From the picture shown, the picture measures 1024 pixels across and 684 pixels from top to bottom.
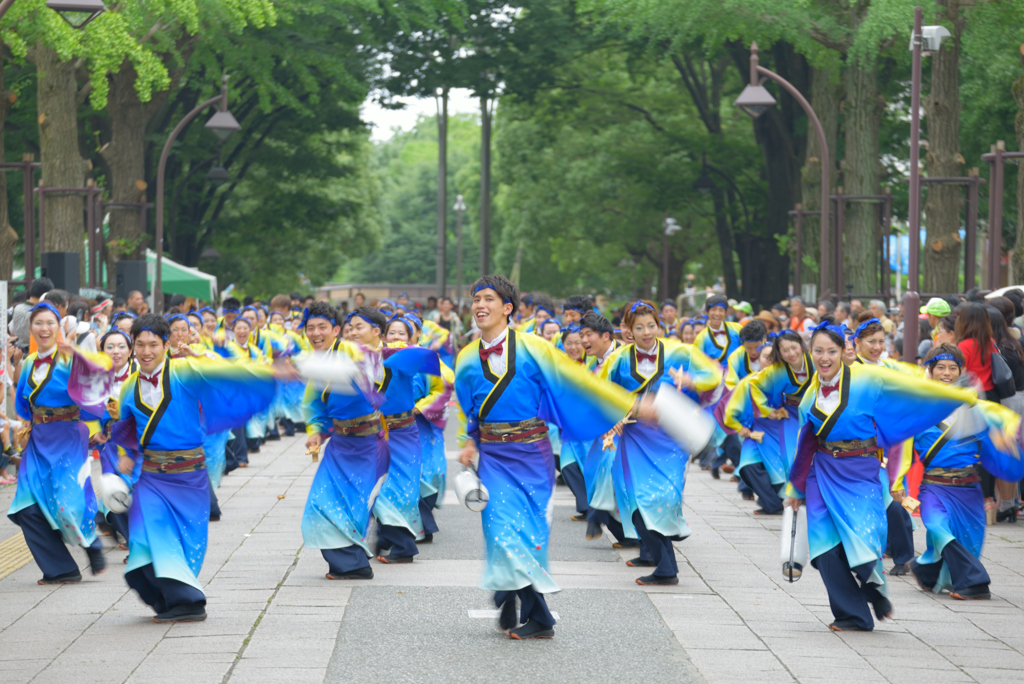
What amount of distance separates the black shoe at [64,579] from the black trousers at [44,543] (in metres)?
0.01

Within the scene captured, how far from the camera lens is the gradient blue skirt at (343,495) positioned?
A: 8266mm

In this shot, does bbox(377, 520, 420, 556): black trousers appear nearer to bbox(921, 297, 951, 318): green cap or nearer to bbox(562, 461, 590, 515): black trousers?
bbox(562, 461, 590, 515): black trousers

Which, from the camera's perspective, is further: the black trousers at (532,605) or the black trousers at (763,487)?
the black trousers at (763,487)

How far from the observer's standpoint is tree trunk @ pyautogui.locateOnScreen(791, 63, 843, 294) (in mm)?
23047

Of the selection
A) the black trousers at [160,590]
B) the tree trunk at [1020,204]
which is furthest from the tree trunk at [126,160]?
the black trousers at [160,590]

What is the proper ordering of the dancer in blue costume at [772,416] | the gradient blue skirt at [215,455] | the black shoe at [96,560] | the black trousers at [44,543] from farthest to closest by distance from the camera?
1. the gradient blue skirt at [215,455]
2. the dancer in blue costume at [772,416]
3. the black shoe at [96,560]
4. the black trousers at [44,543]

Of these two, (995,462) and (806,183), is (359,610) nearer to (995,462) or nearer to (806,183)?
(995,462)

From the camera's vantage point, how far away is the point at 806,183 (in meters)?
23.8

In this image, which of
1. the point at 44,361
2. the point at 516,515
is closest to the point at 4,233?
the point at 44,361

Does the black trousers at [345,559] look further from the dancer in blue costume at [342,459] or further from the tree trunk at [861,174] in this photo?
the tree trunk at [861,174]

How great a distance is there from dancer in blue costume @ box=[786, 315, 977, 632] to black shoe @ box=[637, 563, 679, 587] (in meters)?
1.49

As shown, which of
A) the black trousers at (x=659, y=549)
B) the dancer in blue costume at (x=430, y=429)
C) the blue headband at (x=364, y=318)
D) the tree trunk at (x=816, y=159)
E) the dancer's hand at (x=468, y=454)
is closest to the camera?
the dancer's hand at (x=468, y=454)

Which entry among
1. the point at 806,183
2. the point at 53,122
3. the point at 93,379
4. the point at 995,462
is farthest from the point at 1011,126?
the point at 93,379

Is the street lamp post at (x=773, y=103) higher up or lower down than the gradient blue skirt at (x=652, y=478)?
higher up
